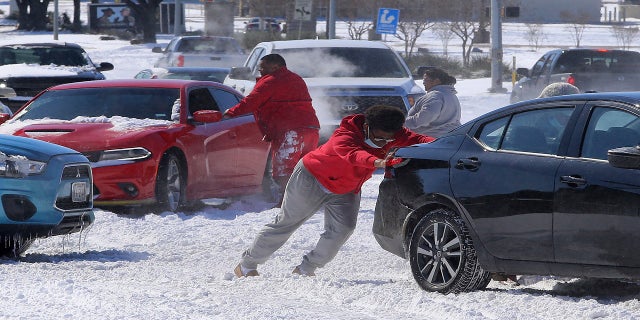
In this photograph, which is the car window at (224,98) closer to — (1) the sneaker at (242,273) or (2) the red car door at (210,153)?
(2) the red car door at (210,153)

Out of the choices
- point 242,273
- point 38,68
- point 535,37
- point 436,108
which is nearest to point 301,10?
point 38,68

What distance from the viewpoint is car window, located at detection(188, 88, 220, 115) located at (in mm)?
13765

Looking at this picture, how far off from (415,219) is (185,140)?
5175 millimetres

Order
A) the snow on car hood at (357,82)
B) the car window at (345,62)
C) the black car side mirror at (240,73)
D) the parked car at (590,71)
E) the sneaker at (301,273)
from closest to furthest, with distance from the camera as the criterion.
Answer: the sneaker at (301,273) → the snow on car hood at (357,82) → the black car side mirror at (240,73) → the car window at (345,62) → the parked car at (590,71)

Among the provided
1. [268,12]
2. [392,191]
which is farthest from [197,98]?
[268,12]

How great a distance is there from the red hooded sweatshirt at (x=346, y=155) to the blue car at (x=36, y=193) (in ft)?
7.05

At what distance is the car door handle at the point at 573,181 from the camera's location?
23.9ft

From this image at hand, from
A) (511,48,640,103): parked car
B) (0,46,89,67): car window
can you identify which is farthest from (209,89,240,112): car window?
(0,46,89,67): car window

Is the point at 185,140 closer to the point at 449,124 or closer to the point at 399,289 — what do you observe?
the point at 449,124

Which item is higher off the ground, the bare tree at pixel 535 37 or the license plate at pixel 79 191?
the license plate at pixel 79 191

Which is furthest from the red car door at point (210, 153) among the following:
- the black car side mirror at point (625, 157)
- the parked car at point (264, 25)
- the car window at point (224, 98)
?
the parked car at point (264, 25)

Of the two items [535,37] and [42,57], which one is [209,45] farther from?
[535,37]

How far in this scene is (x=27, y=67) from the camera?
24156mm

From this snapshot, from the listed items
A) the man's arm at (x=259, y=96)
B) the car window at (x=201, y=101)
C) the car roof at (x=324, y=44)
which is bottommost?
the car window at (x=201, y=101)
